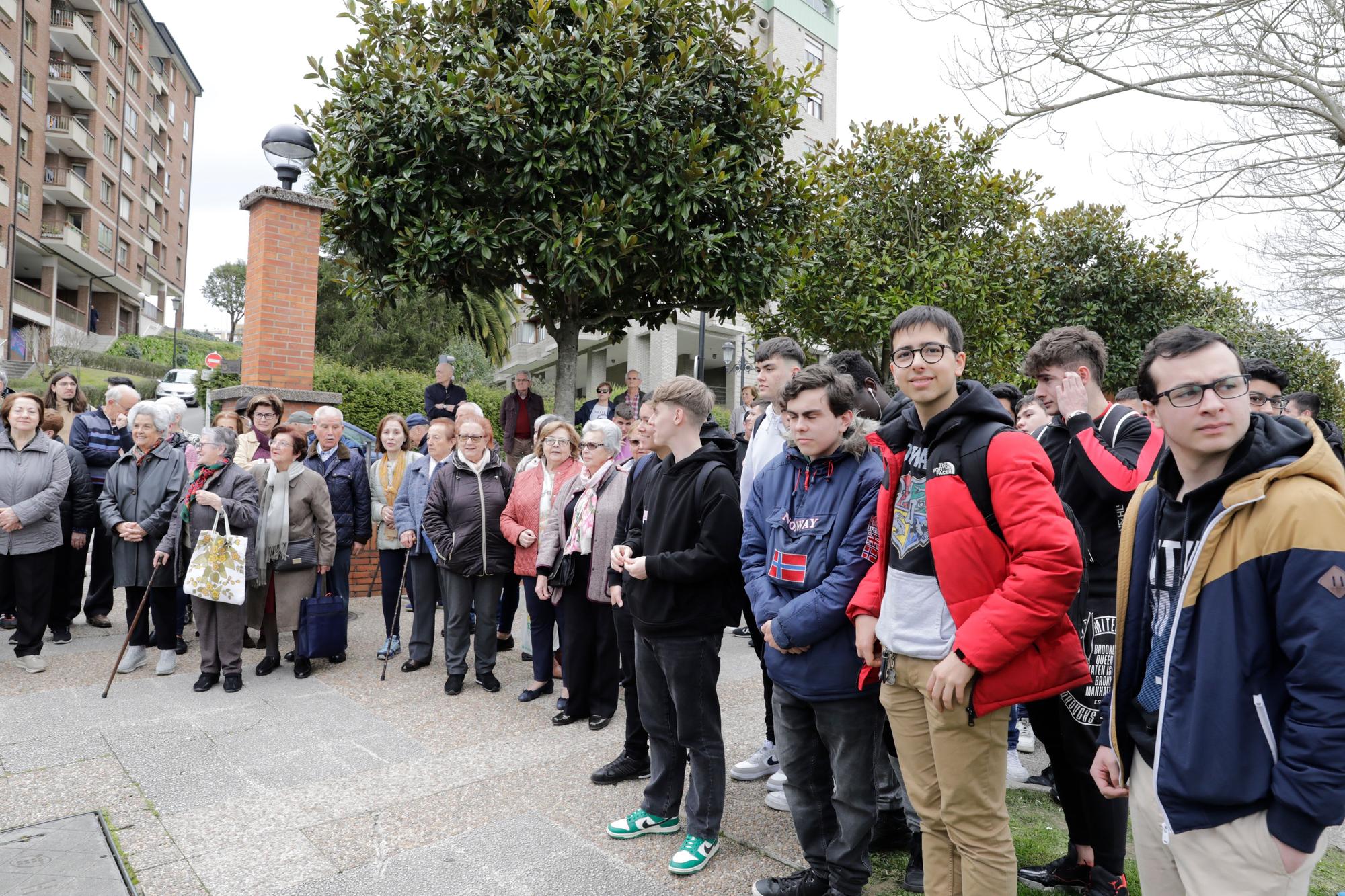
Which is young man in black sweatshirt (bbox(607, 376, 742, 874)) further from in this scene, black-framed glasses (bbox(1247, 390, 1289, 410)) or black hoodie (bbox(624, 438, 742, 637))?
black-framed glasses (bbox(1247, 390, 1289, 410))

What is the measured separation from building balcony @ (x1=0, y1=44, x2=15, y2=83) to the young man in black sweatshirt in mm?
45709

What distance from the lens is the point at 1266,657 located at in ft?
5.60

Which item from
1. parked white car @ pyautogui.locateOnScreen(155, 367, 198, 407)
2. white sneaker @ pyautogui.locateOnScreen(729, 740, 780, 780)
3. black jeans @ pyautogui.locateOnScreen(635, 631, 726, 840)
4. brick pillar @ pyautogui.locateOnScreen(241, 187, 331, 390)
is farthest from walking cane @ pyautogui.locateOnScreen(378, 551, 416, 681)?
parked white car @ pyautogui.locateOnScreen(155, 367, 198, 407)

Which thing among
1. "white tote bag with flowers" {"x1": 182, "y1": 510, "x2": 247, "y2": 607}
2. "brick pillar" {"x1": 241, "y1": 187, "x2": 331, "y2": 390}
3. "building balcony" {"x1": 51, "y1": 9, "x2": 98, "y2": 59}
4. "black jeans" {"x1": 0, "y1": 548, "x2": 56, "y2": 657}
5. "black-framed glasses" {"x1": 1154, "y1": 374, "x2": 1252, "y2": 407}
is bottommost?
"black jeans" {"x1": 0, "y1": 548, "x2": 56, "y2": 657}

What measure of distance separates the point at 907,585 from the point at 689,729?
1.37m

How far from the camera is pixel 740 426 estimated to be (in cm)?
1097

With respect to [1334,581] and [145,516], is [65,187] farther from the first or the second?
[1334,581]

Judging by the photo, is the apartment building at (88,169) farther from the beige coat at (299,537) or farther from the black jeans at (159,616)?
the beige coat at (299,537)

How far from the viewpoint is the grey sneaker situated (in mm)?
6043

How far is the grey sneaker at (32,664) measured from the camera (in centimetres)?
604

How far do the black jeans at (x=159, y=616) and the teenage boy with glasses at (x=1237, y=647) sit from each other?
21.7ft

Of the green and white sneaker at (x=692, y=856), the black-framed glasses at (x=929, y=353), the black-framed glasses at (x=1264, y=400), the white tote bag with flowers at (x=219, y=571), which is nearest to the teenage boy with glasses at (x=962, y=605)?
the black-framed glasses at (x=929, y=353)

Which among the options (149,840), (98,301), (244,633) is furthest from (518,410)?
(98,301)

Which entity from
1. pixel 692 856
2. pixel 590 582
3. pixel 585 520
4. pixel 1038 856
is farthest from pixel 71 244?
pixel 1038 856
